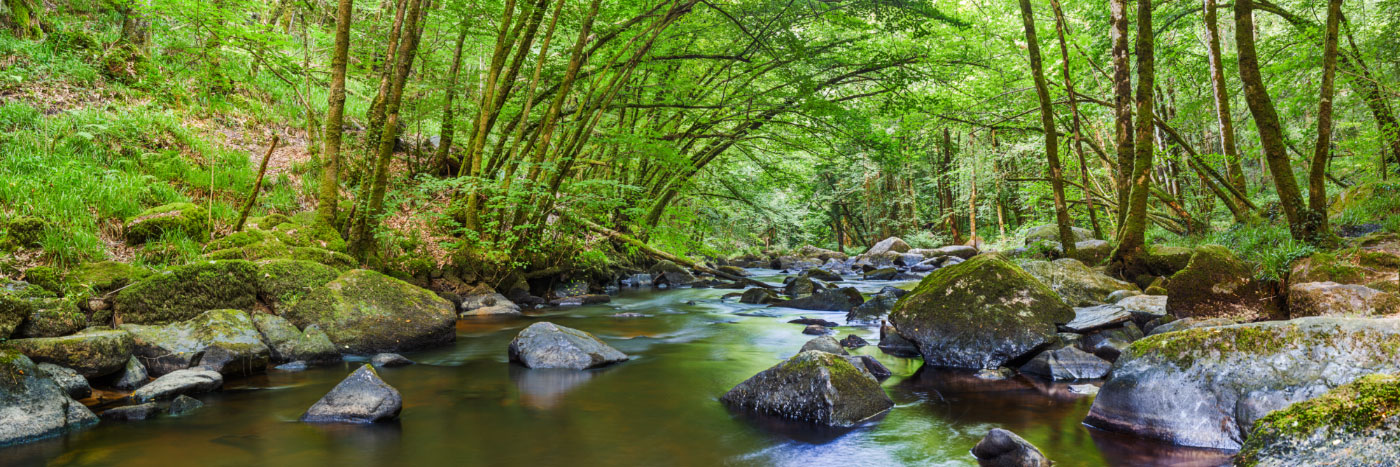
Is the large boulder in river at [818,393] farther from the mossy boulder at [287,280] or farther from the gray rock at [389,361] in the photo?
the mossy boulder at [287,280]

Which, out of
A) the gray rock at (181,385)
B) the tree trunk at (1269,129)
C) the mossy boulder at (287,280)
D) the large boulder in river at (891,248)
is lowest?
the gray rock at (181,385)

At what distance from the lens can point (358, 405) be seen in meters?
4.13

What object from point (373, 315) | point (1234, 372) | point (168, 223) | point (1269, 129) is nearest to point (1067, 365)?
point (1234, 372)

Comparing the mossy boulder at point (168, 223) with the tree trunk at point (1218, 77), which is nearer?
the mossy boulder at point (168, 223)

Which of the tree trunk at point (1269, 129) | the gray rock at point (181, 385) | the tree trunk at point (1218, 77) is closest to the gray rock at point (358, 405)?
the gray rock at point (181, 385)

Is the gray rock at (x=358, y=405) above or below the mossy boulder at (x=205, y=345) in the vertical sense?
below

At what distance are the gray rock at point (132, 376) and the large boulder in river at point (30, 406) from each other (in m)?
0.64

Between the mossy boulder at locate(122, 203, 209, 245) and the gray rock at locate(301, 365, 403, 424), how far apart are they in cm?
A: 400

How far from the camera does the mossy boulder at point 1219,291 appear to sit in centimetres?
598

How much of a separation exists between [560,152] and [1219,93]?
10.6 metres

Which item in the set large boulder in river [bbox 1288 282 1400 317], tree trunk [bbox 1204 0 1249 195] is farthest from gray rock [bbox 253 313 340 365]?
tree trunk [bbox 1204 0 1249 195]

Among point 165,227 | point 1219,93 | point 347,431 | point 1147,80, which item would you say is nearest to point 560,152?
point 165,227

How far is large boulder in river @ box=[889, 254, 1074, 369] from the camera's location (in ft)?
18.4

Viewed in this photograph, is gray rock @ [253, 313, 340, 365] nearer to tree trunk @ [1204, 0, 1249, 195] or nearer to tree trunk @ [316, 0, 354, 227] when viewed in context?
tree trunk @ [316, 0, 354, 227]
